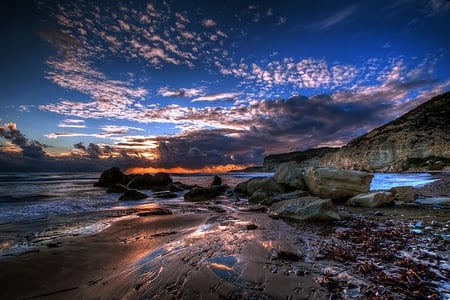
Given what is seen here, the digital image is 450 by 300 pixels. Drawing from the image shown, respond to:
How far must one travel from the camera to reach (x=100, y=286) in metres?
3.51

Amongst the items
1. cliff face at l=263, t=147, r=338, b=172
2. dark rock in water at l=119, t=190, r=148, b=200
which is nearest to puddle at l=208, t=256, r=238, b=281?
dark rock in water at l=119, t=190, r=148, b=200

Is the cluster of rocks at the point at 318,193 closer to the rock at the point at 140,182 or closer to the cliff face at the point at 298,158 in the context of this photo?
the rock at the point at 140,182

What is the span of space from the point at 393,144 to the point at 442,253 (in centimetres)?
7319

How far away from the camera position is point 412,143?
5831 centimetres

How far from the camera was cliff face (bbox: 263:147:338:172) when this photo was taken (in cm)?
13025

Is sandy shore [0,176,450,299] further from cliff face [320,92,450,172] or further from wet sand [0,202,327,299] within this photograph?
cliff face [320,92,450,172]

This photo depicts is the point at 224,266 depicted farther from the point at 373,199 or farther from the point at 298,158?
the point at 298,158

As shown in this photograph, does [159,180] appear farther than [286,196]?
Yes

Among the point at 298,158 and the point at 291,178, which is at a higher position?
the point at 298,158

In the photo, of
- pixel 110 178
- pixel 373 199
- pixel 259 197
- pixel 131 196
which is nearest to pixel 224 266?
pixel 373 199

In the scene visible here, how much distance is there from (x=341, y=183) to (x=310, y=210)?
5279 millimetres

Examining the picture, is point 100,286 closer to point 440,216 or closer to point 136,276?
point 136,276

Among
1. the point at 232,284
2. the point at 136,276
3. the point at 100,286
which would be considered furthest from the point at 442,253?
the point at 100,286

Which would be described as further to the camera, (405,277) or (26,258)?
(26,258)
